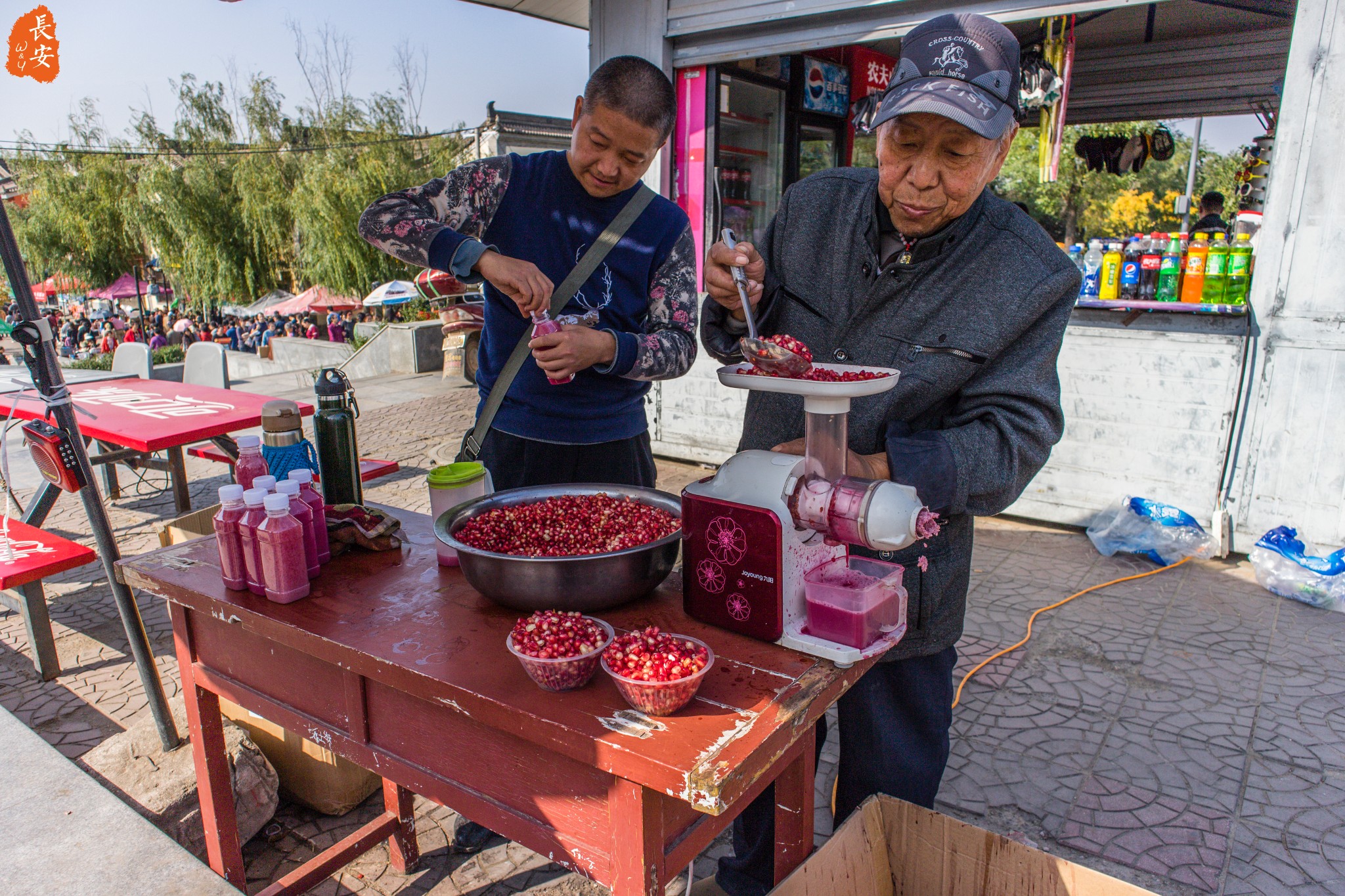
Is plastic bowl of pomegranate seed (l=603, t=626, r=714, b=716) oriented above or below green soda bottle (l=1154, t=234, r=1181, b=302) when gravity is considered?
below

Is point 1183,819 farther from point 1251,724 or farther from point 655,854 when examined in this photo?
point 655,854

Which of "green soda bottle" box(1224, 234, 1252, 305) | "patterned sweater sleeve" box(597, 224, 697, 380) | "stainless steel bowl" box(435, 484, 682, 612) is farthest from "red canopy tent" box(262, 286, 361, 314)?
"stainless steel bowl" box(435, 484, 682, 612)

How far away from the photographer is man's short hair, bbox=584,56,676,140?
6.73ft

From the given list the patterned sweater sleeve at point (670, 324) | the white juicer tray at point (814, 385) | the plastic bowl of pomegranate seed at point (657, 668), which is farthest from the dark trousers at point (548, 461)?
the plastic bowl of pomegranate seed at point (657, 668)

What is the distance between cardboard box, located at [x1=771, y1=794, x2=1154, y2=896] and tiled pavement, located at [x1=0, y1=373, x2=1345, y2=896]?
128mm

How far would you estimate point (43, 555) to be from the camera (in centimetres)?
322

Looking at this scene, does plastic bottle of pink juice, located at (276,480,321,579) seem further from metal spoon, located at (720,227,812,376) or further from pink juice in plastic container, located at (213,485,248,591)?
metal spoon, located at (720,227,812,376)

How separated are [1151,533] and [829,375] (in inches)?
156

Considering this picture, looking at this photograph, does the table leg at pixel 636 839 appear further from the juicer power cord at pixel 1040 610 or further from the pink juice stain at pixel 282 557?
the juicer power cord at pixel 1040 610

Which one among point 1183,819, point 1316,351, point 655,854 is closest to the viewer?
point 655,854

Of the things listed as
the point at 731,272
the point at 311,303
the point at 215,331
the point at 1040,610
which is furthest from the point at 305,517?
the point at 215,331

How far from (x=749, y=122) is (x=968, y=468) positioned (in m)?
6.11

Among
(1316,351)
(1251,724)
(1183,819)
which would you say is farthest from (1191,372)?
(1183,819)

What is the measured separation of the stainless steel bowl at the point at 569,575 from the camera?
4.66 feet
